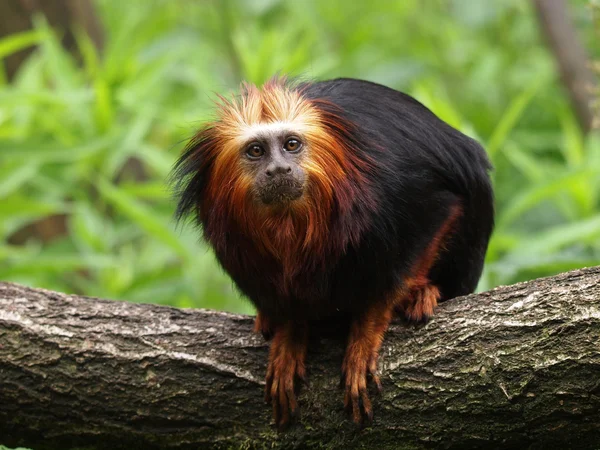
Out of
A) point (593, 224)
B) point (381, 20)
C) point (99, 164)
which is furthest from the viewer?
point (381, 20)

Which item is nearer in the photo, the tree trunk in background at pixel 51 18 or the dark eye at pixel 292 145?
the dark eye at pixel 292 145

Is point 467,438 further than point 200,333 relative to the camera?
No

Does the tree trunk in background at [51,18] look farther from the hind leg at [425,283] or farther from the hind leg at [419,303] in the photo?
the hind leg at [419,303]

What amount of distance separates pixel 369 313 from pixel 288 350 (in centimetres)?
35

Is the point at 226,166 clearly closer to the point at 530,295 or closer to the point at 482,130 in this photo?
the point at 530,295

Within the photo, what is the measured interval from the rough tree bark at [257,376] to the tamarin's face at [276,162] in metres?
0.62

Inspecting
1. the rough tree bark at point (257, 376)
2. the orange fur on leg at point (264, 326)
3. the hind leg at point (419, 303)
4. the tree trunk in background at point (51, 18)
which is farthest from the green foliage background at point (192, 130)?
the hind leg at point (419, 303)

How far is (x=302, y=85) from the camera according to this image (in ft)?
12.0

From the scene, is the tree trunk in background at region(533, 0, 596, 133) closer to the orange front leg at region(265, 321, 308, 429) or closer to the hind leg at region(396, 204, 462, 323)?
the hind leg at region(396, 204, 462, 323)

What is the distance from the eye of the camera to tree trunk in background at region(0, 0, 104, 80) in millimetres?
8180

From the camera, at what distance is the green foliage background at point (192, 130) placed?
5691mm

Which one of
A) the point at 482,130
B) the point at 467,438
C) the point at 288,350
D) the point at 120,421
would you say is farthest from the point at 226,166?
the point at 482,130

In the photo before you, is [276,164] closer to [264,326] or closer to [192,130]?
[264,326]

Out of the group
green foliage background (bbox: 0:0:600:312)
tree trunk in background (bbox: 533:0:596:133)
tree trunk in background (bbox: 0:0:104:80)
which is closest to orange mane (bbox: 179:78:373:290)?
green foliage background (bbox: 0:0:600:312)
